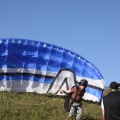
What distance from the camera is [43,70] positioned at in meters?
25.2

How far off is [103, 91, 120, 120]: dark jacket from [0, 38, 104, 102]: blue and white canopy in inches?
663

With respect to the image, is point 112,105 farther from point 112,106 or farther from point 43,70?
point 43,70

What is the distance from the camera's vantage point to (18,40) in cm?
2512

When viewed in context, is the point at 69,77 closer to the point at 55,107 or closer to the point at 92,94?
the point at 92,94

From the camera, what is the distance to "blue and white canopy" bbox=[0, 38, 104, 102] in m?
24.6

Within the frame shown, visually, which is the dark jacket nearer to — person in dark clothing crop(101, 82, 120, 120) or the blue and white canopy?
person in dark clothing crop(101, 82, 120, 120)

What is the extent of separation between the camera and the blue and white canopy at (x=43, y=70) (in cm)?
2464

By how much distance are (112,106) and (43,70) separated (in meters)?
17.5

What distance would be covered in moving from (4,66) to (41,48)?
3.24 metres

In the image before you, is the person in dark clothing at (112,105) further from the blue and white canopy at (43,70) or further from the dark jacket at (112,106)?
the blue and white canopy at (43,70)

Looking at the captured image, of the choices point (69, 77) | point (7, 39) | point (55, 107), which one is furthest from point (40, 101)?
point (7, 39)

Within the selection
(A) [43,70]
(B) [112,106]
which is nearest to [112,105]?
(B) [112,106]

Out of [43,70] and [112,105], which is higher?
[112,105]

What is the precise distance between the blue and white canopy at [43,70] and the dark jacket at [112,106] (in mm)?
16852
